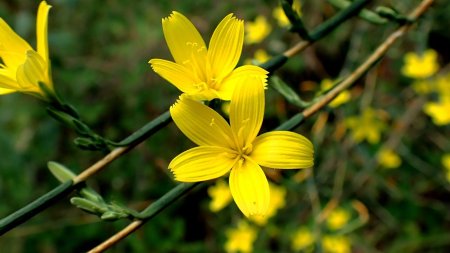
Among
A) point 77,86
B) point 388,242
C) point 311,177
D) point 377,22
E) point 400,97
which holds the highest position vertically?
point 377,22

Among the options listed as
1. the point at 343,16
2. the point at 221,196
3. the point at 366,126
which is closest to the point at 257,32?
the point at 366,126

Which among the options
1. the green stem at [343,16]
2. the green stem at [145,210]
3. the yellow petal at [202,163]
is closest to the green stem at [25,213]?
the green stem at [145,210]

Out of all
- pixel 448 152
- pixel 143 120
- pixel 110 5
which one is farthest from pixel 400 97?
pixel 110 5

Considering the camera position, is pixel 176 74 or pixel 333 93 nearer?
pixel 176 74

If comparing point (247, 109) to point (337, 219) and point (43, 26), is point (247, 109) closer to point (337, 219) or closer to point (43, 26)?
point (43, 26)

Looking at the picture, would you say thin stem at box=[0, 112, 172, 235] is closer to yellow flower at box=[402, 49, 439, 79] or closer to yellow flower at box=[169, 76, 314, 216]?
yellow flower at box=[169, 76, 314, 216]

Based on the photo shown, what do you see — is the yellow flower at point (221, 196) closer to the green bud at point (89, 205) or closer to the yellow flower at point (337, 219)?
the yellow flower at point (337, 219)

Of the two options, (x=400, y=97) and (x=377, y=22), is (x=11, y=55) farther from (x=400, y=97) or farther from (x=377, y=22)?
(x=400, y=97)
